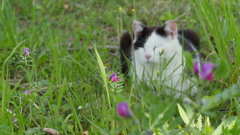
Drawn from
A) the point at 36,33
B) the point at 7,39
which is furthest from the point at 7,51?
the point at 36,33

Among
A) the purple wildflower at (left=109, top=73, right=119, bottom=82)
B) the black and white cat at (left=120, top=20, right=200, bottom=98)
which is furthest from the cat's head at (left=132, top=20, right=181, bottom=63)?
the purple wildflower at (left=109, top=73, right=119, bottom=82)

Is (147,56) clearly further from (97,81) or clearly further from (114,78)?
(114,78)

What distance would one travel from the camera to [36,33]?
116 inches

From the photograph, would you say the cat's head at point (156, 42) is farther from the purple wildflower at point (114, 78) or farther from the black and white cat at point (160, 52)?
the purple wildflower at point (114, 78)

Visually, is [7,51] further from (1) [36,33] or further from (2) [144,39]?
(2) [144,39]

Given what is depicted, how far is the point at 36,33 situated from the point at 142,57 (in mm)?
1278

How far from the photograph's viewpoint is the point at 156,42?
212cm

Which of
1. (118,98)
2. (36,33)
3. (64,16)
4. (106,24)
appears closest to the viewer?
(118,98)

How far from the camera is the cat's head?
2.09 meters

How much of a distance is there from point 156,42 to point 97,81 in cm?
50

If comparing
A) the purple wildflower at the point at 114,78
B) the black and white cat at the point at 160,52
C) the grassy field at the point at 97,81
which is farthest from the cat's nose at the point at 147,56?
the purple wildflower at the point at 114,78

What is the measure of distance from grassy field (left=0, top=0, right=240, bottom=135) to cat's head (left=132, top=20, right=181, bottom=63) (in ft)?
0.62

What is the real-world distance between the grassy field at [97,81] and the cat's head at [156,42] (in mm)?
190

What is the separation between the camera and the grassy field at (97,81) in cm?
101
